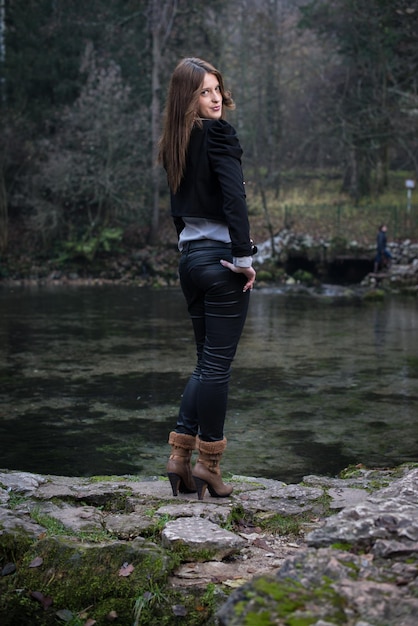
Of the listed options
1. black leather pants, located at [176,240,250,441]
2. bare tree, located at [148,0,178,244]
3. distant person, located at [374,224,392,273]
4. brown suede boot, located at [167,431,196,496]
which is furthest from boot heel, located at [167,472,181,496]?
bare tree, located at [148,0,178,244]

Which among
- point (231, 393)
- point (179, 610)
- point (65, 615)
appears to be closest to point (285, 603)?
point (179, 610)

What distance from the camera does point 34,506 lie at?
168 inches

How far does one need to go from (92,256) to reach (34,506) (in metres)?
26.4

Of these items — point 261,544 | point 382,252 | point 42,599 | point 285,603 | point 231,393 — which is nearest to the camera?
point 285,603

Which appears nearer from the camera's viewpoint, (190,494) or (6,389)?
(190,494)

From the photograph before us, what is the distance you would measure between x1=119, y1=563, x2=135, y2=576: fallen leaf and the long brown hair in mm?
1921

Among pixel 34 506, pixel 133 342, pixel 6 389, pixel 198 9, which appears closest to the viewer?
pixel 34 506

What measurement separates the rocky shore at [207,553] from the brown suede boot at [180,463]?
0.35 ft

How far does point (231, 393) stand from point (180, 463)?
14.9 ft

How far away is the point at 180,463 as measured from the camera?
4.44m

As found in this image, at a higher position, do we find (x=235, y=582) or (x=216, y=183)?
(x=216, y=183)

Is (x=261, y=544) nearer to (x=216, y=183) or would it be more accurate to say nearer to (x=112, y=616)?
(x=112, y=616)

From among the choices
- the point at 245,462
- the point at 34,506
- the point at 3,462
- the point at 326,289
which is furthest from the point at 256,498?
the point at 326,289

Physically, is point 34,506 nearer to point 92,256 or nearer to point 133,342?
point 133,342
